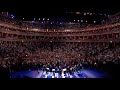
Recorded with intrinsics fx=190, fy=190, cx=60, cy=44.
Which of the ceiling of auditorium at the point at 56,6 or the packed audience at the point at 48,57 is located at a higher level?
the ceiling of auditorium at the point at 56,6

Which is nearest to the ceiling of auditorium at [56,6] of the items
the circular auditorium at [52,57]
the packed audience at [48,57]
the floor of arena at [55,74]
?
the circular auditorium at [52,57]

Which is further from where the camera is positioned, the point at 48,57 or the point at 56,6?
the point at 48,57

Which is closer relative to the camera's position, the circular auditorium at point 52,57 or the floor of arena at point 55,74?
the floor of arena at point 55,74

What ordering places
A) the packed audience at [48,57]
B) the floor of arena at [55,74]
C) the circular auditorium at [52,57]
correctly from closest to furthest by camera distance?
1. the floor of arena at [55,74]
2. the circular auditorium at [52,57]
3. the packed audience at [48,57]

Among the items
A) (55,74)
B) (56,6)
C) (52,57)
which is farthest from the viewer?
(52,57)

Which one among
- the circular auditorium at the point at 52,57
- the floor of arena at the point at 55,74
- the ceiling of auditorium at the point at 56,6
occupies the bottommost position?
the floor of arena at the point at 55,74

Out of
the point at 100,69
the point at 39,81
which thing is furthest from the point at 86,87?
the point at 39,81

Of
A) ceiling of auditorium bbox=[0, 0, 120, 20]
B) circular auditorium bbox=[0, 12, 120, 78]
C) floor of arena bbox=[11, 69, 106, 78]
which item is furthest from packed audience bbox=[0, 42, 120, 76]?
ceiling of auditorium bbox=[0, 0, 120, 20]

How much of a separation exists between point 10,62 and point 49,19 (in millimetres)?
2359

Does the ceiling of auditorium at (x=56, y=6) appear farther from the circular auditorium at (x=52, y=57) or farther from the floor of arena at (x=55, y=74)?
the floor of arena at (x=55, y=74)

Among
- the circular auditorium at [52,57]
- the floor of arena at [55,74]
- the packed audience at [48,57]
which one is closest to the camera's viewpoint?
the floor of arena at [55,74]

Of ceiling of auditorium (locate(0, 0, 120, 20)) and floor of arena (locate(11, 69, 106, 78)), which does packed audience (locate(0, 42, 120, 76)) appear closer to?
floor of arena (locate(11, 69, 106, 78))

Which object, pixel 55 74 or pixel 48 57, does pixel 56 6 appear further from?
pixel 55 74

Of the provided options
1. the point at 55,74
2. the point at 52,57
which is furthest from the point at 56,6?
the point at 55,74
